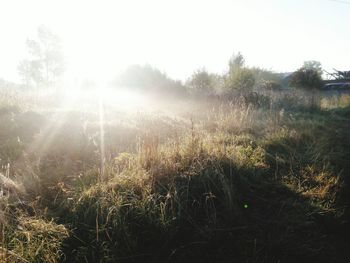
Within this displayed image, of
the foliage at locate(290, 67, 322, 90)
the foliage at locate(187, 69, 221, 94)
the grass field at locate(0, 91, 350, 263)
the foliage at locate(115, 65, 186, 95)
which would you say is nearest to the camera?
the grass field at locate(0, 91, 350, 263)

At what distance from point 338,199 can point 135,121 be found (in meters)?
4.51

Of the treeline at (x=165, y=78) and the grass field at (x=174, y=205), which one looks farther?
the treeline at (x=165, y=78)

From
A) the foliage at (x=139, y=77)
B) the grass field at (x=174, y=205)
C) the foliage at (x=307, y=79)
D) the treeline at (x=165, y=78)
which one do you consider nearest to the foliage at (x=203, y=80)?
the treeline at (x=165, y=78)

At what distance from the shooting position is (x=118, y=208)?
7.91ft

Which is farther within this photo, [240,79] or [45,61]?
[45,61]

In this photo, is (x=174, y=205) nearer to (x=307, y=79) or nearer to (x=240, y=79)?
(x=240, y=79)

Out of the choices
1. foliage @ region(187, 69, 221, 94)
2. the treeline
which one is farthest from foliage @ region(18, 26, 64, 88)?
foliage @ region(187, 69, 221, 94)

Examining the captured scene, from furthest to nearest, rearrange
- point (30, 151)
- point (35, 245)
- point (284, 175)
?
point (30, 151) → point (284, 175) → point (35, 245)

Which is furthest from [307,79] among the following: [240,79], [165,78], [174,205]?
[174,205]

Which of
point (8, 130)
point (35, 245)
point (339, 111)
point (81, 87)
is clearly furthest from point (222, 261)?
point (81, 87)

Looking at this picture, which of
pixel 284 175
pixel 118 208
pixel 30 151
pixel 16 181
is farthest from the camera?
pixel 30 151

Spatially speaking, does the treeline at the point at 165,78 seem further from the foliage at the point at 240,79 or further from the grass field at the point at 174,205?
the grass field at the point at 174,205

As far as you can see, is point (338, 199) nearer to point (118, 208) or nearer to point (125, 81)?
point (118, 208)

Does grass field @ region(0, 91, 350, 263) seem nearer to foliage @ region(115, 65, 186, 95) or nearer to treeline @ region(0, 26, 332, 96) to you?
treeline @ region(0, 26, 332, 96)
